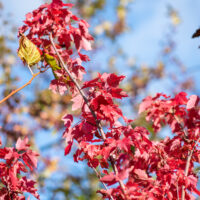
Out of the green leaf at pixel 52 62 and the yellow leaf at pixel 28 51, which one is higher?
the yellow leaf at pixel 28 51

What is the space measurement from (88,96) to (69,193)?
163 inches

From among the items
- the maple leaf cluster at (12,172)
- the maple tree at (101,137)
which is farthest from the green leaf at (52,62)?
the maple leaf cluster at (12,172)

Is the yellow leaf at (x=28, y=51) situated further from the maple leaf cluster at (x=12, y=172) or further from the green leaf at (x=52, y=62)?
the maple leaf cluster at (x=12, y=172)

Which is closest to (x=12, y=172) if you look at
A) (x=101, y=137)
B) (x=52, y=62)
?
(x=101, y=137)

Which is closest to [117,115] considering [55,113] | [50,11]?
[50,11]

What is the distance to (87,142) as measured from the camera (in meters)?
1.19

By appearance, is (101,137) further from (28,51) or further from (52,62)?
(28,51)

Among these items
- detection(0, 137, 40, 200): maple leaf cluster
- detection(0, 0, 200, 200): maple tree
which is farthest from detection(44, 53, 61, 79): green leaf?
detection(0, 137, 40, 200): maple leaf cluster

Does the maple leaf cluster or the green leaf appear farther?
the green leaf

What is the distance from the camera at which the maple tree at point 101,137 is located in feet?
3.66

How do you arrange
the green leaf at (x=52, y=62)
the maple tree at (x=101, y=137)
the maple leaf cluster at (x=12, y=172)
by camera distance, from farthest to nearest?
the green leaf at (x=52, y=62) → the maple leaf cluster at (x=12, y=172) → the maple tree at (x=101, y=137)

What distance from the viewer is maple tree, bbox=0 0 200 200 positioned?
3.66 ft

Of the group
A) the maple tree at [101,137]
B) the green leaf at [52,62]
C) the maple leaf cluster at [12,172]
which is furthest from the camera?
the green leaf at [52,62]

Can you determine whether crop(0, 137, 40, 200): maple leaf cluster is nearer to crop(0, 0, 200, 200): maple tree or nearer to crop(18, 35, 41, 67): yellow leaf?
crop(0, 0, 200, 200): maple tree
